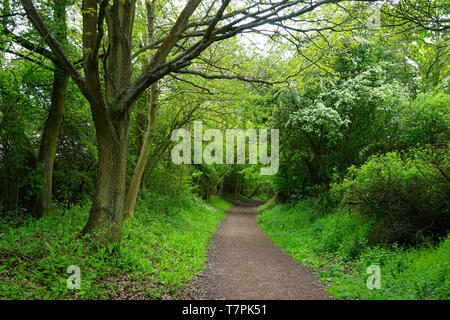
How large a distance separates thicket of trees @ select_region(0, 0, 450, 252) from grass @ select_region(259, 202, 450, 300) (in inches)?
26.3

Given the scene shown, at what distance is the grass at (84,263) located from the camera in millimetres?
4574

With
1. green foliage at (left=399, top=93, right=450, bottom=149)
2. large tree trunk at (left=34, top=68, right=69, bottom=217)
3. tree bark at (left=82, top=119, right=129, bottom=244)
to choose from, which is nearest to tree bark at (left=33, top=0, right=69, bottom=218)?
large tree trunk at (left=34, top=68, right=69, bottom=217)

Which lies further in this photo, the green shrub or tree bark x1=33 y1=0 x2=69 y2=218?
tree bark x1=33 y1=0 x2=69 y2=218

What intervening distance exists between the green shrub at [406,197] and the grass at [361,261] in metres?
0.39

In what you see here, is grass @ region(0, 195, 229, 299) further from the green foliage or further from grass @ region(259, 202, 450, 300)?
the green foliage

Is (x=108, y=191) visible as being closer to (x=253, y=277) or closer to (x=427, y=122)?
(x=253, y=277)

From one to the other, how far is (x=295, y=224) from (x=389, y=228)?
21.3ft

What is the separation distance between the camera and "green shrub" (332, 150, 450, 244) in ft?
22.0

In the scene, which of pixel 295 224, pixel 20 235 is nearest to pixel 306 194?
pixel 295 224

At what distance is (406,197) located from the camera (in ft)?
23.4

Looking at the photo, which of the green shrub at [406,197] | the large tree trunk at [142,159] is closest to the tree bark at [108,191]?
the large tree trunk at [142,159]

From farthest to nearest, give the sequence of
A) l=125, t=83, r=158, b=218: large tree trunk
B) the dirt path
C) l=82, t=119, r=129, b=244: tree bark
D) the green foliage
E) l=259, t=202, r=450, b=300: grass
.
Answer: l=125, t=83, r=158, b=218: large tree trunk < the green foliage < l=82, t=119, r=129, b=244: tree bark < the dirt path < l=259, t=202, r=450, b=300: grass

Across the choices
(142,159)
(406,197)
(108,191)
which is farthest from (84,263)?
(406,197)

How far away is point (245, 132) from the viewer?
58.3ft
